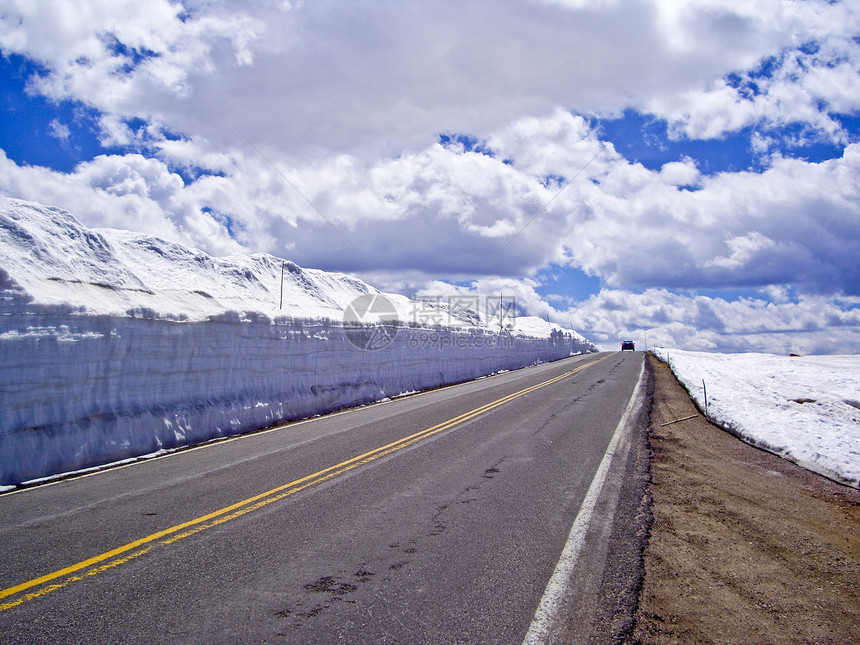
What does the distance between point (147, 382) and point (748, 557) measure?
8.84 m

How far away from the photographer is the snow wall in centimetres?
691

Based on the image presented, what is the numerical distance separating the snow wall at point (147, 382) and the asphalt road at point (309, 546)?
80 cm

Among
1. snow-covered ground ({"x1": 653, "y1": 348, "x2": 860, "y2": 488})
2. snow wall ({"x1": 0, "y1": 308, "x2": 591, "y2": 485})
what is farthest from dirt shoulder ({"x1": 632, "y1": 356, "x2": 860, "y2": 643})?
snow wall ({"x1": 0, "y1": 308, "x2": 591, "y2": 485})

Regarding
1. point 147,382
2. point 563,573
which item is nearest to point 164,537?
point 563,573

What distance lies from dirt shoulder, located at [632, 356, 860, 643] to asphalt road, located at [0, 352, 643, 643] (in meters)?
0.52

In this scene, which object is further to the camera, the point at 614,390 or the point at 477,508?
the point at 614,390

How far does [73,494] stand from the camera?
6012 mm

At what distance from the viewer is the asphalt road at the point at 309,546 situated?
3229 mm

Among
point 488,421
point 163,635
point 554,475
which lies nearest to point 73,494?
point 163,635

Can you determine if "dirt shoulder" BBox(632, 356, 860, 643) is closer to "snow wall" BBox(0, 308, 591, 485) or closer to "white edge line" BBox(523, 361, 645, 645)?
"white edge line" BBox(523, 361, 645, 645)

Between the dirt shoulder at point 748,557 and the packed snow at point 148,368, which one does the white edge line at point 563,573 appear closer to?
the dirt shoulder at point 748,557

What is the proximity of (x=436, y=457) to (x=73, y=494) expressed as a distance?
4680mm

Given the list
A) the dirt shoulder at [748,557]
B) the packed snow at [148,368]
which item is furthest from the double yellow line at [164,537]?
the dirt shoulder at [748,557]

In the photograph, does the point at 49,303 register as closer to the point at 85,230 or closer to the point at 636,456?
the point at 636,456
